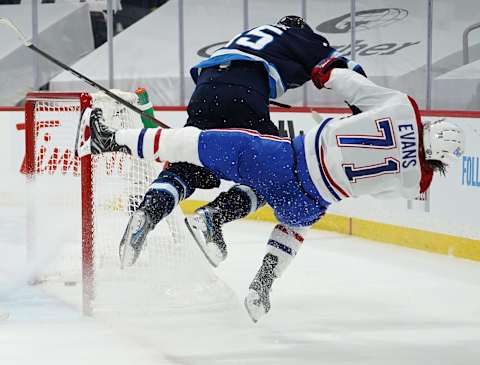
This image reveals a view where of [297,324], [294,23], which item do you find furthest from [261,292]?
[294,23]

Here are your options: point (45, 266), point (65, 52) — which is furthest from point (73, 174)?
point (65, 52)

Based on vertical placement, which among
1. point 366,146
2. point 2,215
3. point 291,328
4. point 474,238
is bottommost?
point 2,215

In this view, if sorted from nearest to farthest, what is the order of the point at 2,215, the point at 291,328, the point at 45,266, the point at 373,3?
the point at 291,328 < the point at 45,266 < the point at 2,215 < the point at 373,3

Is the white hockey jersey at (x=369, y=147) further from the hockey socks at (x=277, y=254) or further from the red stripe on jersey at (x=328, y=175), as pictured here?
the hockey socks at (x=277, y=254)

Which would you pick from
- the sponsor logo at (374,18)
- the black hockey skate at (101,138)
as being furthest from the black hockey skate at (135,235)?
the sponsor logo at (374,18)

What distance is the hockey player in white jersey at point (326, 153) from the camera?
3.36 metres

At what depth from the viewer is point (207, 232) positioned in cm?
350

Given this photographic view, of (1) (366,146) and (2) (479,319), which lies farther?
(2) (479,319)

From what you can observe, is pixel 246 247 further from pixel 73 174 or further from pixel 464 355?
pixel 464 355

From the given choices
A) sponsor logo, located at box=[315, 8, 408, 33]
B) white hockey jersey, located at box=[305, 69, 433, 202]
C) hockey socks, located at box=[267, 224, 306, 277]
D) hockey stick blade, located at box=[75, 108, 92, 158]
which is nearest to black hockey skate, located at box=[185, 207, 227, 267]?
hockey socks, located at box=[267, 224, 306, 277]

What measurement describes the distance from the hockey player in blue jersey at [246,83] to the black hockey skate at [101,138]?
0.61 ft

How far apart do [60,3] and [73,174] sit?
5.17 metres

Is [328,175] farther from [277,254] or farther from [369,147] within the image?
[277,254]

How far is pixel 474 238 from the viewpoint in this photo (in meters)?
5.44
